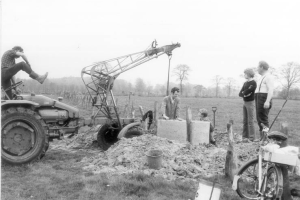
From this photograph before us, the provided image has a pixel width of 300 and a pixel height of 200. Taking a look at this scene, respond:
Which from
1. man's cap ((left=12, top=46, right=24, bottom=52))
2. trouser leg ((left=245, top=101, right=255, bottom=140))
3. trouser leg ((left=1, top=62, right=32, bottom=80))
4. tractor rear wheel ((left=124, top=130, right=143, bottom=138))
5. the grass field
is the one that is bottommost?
the grass field

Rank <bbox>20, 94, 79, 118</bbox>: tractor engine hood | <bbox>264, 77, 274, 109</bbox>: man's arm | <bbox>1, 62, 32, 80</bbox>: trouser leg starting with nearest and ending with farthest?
<bbox>1, 62, 32, 80</bbox>: trouser leg
<bbox>20, 94, 79, 118</bbox>: tractor engine hood
<bbox>264, 77, 274, 109</bbox>: man's arm

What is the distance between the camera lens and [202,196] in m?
3.28

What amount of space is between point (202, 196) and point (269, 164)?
52.8 inches

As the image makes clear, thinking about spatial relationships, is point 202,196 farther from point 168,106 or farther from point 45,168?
point 168,106

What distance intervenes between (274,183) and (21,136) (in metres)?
4.57

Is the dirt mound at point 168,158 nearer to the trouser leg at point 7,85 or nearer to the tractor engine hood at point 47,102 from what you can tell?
the tractor engine hood at point 47,102

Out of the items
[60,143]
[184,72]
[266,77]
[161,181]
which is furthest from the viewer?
[184,72]

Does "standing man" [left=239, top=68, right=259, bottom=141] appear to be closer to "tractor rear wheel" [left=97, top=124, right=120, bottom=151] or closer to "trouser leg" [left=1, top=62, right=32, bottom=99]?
"tractor rear wheel" [left=97, top=124, right=120, bottom=151]

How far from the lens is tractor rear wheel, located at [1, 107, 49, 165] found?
5.60 m

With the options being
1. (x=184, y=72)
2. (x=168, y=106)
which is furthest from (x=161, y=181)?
(x=184, y=72)

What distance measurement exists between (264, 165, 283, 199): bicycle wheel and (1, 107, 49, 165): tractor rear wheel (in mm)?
4160

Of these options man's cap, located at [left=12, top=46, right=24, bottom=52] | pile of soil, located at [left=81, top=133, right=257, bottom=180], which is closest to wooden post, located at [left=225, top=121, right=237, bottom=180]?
pile of soil, located at [left=81, top=133, right=257, bottom=180]

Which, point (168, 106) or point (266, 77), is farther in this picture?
point (168, 106)

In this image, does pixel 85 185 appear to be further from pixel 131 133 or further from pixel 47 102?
pixel 131 133
